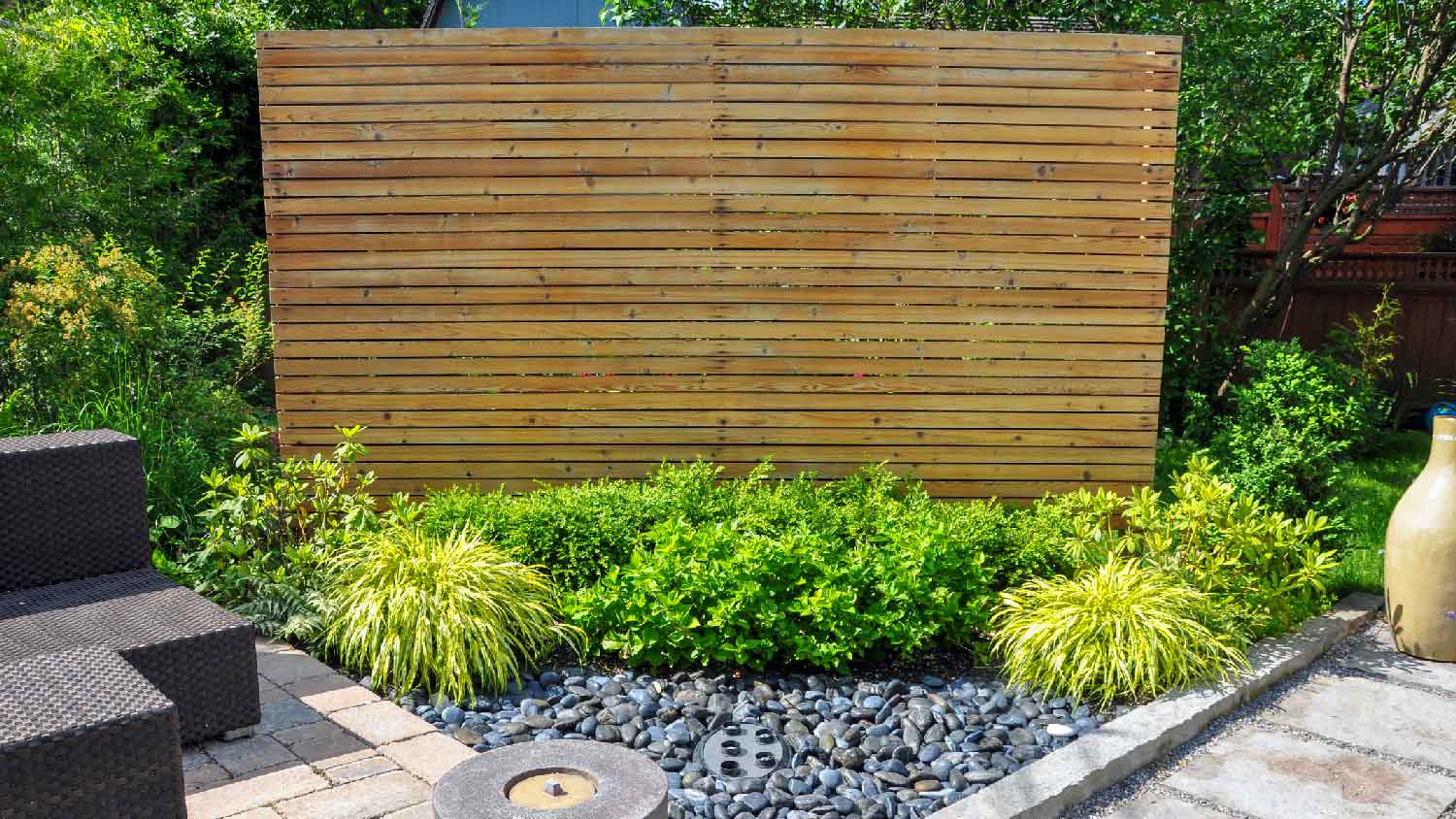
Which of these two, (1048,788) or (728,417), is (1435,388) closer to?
(728,417)

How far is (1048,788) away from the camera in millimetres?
3109

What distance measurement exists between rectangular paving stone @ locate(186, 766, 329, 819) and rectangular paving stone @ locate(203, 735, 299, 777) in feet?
0.17

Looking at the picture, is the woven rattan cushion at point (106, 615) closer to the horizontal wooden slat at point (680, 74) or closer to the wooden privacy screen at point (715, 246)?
the wooden privacy screen at point (715, 246)

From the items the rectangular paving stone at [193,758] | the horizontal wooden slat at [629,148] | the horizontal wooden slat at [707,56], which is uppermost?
the horizontal wooden slat at [707,56]

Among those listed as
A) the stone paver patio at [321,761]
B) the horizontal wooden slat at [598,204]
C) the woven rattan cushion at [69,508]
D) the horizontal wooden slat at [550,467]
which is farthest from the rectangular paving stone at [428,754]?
the horizontal wooden slat at [598,204]

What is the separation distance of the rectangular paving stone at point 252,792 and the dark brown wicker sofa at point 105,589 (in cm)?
24

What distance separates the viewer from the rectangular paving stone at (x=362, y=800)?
9.42ft

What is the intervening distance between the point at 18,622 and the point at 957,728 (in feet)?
9.42

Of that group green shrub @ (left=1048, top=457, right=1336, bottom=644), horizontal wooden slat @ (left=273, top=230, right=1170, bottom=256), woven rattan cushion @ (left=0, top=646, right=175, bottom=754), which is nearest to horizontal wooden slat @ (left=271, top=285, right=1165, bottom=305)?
horizontal wooden slat @ (left=273, top=230, right=1170, bottom=256)

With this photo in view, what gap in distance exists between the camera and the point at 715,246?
5.09m

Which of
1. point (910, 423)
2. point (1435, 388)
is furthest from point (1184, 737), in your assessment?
point (1435, 388)

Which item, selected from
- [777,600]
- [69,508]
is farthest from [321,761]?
[777,600]

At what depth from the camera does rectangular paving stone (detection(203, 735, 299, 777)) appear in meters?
3.12

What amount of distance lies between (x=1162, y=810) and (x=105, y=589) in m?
3.28
